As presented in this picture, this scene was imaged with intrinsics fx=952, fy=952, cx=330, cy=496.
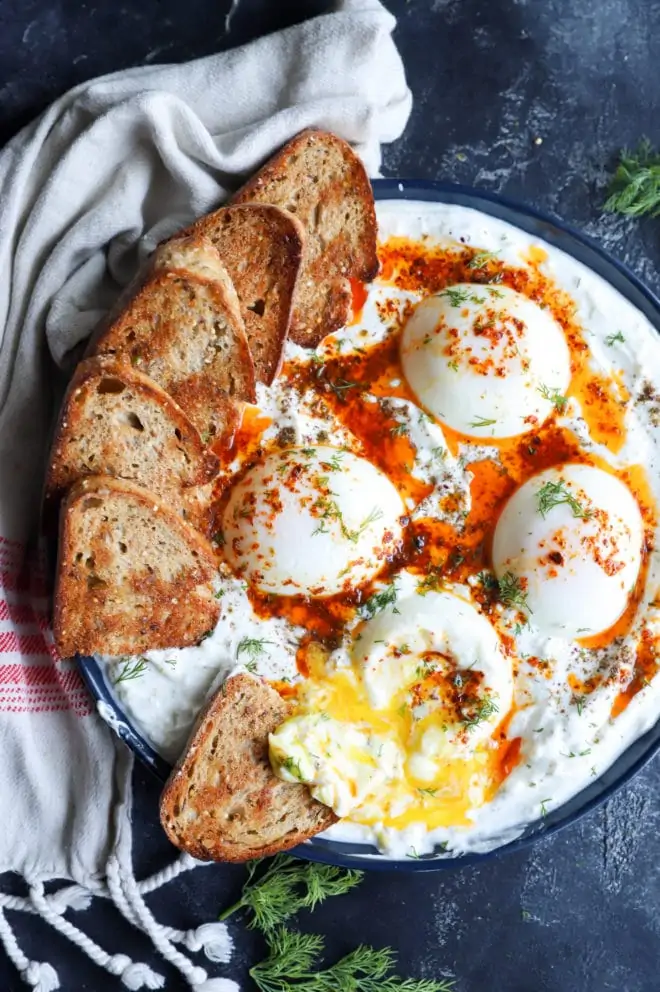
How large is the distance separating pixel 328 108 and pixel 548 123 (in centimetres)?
90

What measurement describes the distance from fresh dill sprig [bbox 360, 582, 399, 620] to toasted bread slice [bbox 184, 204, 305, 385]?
752 millimetres

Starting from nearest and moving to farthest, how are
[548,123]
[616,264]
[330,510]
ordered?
[330,510]
[616,264]
[548,123]

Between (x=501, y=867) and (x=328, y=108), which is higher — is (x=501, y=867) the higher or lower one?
the lower one

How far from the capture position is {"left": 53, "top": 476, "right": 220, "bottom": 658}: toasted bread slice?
9.09 ft

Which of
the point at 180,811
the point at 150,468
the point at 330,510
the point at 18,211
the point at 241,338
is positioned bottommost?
the point at 180,811

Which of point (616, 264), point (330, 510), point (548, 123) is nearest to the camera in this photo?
point (330, 510)

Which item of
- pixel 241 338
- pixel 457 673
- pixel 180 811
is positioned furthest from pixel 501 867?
pixel 241 338

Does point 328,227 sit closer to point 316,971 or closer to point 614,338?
point 614,338

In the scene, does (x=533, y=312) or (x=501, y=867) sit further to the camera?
(x=501, y=867)

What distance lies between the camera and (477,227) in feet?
10.2

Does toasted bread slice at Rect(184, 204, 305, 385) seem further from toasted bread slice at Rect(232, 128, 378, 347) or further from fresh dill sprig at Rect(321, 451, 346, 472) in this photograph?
fresh dill sprig at Rect(321, 451, 346, 472)

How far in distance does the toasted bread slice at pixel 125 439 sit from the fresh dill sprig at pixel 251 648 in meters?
0.45

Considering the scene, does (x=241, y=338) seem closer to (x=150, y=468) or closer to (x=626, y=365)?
(x=150, y=468)

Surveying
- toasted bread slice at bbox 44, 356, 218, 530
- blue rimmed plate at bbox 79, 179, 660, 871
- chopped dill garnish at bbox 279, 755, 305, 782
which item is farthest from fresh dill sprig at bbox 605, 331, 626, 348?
chopped dill garnish at bbox 279, 755, 305, 782
